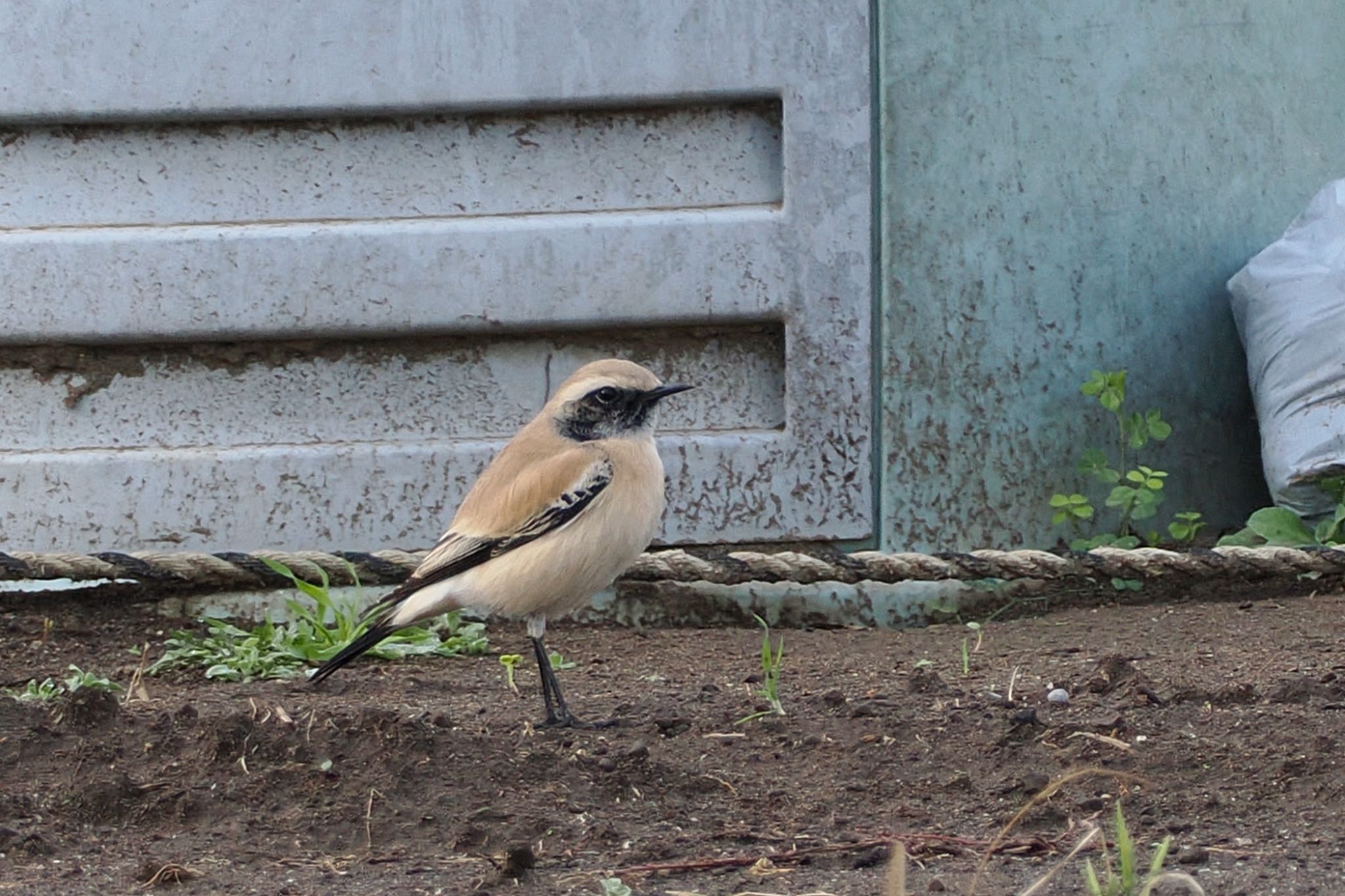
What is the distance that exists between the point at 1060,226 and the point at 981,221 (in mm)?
276

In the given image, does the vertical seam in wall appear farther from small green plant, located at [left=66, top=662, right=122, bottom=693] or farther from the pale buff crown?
small green plant, located at [left=66, top=662, right=122, bottom=693]

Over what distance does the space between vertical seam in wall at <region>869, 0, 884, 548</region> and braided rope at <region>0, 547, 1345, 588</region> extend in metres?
0.36

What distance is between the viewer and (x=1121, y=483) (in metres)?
5.76

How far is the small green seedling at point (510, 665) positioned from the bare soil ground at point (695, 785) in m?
0.25

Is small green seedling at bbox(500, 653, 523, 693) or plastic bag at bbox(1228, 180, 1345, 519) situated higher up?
plastic bag at bbox(1228, 180, 1345, 519)

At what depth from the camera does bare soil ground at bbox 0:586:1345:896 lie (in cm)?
292

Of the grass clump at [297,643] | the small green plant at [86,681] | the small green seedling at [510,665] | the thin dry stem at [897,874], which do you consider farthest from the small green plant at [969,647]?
the thin dry stem at [897,874]

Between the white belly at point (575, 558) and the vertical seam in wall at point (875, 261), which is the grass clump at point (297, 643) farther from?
the vertical seam in wall at point (875, 261)

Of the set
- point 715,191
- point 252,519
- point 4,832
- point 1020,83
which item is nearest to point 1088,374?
point 1020,83

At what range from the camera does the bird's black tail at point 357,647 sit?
441 centimetres

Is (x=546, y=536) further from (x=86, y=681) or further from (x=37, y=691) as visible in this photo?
(x=37, y=691)

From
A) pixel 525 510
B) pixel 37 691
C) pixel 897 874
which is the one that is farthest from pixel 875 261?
pixel 897 874

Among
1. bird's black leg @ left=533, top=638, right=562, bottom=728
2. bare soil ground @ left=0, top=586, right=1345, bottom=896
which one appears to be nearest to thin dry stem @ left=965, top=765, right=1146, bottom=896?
bare soil ground @ left=0, top=586, right=1345, bottom=896

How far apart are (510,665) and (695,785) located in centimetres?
165
